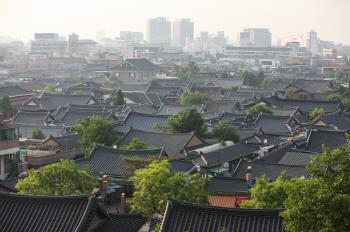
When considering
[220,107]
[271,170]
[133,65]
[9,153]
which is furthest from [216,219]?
[133,65]

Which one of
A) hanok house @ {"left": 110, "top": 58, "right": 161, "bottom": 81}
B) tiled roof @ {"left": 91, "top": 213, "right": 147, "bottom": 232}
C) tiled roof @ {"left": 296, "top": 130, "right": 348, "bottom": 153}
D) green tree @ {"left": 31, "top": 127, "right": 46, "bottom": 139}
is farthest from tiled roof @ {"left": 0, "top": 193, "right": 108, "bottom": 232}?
hanok house @ {"left": 110, "top": 58, "right": 161, "bottom": 81}

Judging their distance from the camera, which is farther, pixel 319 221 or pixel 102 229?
pixel 102 229

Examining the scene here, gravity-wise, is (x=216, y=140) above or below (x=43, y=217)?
below

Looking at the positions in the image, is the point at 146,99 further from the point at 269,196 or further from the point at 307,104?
the point at 269,196

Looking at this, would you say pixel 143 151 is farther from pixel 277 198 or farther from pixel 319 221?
pixel 319 221

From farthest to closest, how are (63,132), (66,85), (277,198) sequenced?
1. (66,85)
2. (63,132)
3. (277,198)

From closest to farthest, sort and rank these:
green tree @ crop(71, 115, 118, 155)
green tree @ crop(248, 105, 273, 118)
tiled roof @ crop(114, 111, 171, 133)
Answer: green tree @ crop(71, 115, 118, 155), tiled roof @ crop(114, 111, 171, 133), green tree @ crop(248, 105, 273, 118)

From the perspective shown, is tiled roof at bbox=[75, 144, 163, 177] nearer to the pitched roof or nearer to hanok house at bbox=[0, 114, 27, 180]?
hanok house at bbox=[0, 114, 27, 180]

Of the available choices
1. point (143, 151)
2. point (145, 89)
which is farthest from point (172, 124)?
point (145, 89)
